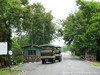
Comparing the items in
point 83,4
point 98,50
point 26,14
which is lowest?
point 98,50

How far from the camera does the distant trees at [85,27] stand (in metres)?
67.5

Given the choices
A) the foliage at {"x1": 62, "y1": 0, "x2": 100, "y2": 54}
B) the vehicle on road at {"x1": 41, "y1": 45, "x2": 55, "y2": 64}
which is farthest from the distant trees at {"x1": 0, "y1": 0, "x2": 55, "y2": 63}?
the foliage at {"x1": 62, "y1": 0, "x2": 100, "y2": 54}

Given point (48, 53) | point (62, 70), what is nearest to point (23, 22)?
point (48, 53)

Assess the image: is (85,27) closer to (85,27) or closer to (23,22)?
(85,27)

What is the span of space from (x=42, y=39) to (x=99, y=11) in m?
26.9

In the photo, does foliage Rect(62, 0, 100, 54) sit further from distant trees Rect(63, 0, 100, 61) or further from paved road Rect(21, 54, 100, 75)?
paved road Rect(21, 54, 100, 75)

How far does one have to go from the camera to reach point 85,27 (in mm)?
80500

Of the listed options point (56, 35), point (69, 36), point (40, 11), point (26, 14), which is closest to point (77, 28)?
point (69, 36)

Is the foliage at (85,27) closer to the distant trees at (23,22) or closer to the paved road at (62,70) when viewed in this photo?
the distant trees at (23,22)

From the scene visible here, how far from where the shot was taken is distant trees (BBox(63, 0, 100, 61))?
221 feet

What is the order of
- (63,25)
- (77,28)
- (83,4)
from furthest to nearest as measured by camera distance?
(63,25)
(77,28)
(83,4)

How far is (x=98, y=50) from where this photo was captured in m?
70.2

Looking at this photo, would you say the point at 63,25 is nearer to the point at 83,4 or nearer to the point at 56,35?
the point at 56,35

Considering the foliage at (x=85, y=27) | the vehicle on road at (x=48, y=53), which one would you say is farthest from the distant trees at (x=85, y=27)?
the vehicle on road at (x=48, y=53)
